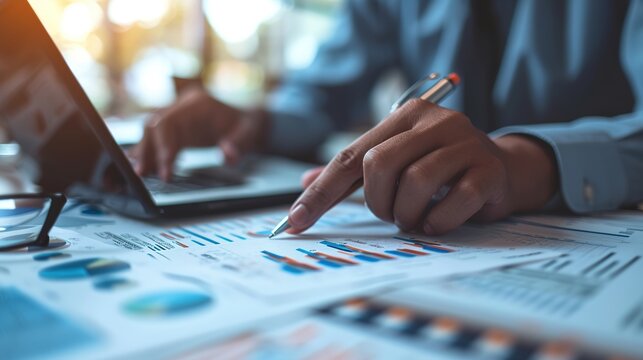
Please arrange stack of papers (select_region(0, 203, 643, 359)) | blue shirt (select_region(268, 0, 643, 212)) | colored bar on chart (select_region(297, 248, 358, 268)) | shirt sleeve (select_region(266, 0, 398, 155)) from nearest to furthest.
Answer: stack of papers (select_region(0, 203, 643, 359)), colored bar on chart (select_region(297, 248, 358, 268)), blue shirt (select_region(268, 0, 643, 212)), shirt sleeve (select_region(266, 0, 398, 155))

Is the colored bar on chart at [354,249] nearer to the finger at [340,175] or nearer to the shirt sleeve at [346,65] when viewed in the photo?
the finger at [340,175]

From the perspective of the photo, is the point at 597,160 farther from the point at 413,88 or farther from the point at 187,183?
the point at 187,183

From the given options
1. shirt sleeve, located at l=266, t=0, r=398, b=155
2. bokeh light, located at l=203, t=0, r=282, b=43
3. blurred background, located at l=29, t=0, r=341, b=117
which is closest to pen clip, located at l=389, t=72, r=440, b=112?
shirt sleeve, located at l=266, t=0, r=398, b=155

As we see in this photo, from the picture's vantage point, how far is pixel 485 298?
0.25m

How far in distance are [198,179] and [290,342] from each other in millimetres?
449

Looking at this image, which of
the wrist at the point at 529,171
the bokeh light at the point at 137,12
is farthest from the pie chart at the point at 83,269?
the bokeh light at the point at 137,12

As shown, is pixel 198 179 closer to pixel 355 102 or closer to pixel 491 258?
pixel 491 258

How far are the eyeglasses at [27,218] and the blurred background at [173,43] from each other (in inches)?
70.9

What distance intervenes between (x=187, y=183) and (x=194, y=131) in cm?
27

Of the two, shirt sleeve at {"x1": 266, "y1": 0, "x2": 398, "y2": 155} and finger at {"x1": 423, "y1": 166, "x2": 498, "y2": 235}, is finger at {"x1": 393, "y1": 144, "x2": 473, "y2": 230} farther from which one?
shirt sleeve at {"x1": 266, "y1": 0, "x2": 398, "y2": 155}

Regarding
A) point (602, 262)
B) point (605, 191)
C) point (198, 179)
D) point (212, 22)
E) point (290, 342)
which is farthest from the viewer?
point (212, 22)

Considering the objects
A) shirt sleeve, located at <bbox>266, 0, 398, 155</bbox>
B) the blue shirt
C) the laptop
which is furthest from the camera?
shirt sleeve, located at <bbox>266, 0, 398, 155</bbox>

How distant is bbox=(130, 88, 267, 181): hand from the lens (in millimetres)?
652

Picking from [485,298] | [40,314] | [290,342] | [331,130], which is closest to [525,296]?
[485,298]
